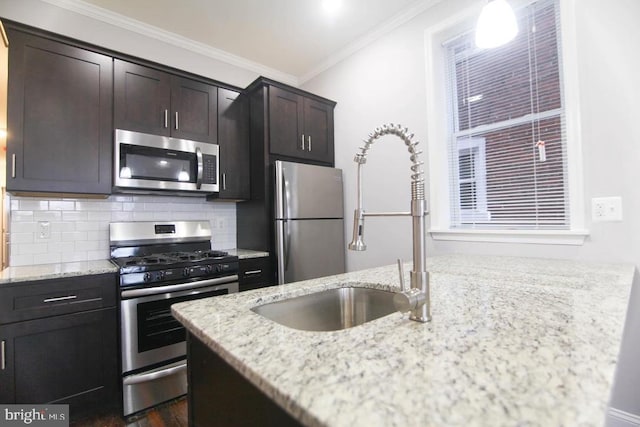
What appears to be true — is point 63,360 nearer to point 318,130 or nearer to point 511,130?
point 318,130

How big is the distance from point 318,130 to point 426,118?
108 centimetres

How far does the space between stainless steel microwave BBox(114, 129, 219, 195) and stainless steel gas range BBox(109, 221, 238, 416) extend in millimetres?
443

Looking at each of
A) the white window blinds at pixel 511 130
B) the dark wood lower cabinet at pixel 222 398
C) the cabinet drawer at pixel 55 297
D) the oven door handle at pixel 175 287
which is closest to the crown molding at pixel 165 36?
the white window blinds at pixel 511 130

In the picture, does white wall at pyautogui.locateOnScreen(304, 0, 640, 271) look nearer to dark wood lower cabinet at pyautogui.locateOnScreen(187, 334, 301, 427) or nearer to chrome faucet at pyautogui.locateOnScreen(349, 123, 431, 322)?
chrome faucet at pyautogui.locateOnScreen(349, 123, 431, 322)

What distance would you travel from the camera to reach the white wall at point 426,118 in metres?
1.58

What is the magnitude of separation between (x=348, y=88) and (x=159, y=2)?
173cm

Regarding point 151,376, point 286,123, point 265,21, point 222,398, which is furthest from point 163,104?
point 222,398

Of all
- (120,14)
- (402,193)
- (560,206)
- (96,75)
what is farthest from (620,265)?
(120,14)

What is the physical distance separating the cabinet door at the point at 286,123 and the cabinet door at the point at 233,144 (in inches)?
12.5

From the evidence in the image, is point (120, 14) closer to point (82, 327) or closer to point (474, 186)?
point (82, 327)

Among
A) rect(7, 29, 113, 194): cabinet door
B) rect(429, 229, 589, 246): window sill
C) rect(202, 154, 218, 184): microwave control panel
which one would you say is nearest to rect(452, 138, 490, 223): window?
rect(429, 229, 589, 246): window sill

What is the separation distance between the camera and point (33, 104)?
194 centimetres

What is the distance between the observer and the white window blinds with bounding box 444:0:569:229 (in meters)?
1.90

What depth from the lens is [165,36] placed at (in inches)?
110
